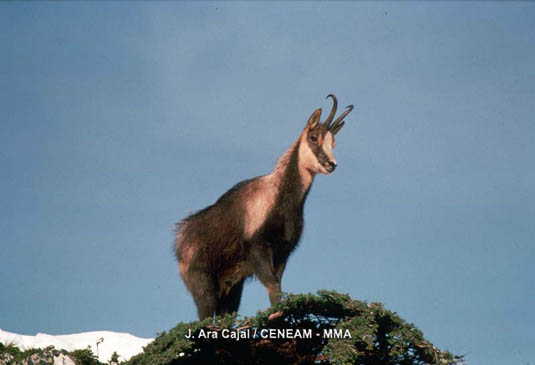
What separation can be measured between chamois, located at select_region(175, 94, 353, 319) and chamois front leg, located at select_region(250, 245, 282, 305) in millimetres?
17

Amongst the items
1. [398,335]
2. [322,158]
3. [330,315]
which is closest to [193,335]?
[330,315]

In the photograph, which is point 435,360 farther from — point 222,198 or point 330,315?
point 222,198

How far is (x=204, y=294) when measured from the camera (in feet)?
37.4

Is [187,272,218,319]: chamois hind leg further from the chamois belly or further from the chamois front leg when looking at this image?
the chamois front leg

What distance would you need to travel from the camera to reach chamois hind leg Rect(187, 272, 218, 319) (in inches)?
447

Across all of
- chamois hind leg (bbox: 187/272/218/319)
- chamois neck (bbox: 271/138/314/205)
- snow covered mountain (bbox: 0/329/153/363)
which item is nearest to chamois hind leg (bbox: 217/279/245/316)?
chamois hind leg (bbox: 187/272/218/319)

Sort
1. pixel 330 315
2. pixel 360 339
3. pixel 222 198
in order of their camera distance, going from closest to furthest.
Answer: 1. pixel 360 339
2. pixel 330 315
3. pixel 222 198

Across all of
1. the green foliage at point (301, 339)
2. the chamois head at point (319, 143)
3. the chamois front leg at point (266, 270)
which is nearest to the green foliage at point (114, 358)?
the green foliage at point (301, 339)

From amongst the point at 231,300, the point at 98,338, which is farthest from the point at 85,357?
the point at 98,338

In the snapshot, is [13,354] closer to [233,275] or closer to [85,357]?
[85,357]

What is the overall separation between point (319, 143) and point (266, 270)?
2.41 metres

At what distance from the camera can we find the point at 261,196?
11.4 metres

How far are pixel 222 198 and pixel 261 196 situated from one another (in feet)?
3.30

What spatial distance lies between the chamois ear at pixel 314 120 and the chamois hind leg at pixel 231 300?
9.87 ft
